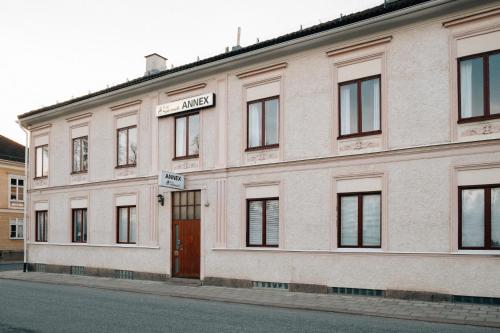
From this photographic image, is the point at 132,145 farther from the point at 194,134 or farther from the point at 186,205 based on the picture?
the point at 186,205

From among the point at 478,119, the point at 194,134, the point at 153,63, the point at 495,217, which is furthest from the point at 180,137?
the point at 495,217

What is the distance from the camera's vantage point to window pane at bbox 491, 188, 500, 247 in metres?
11.0

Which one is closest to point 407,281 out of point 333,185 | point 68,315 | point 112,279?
point 333,185

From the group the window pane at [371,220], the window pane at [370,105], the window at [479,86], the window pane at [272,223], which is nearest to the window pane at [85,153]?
the window pane at [272,223]

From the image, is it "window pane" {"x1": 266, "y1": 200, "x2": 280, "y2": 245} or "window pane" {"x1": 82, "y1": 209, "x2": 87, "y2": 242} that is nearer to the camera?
"window pane" {"x1": 266, "y1": 200, "x2": 280, "y2": 245}

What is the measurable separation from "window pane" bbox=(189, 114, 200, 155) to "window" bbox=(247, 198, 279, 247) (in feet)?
10.0

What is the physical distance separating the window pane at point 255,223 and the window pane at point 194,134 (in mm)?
3134

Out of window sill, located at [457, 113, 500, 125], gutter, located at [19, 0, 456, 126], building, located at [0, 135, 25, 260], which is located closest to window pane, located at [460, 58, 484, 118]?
window sill, located at [457, 113, 500, 125]

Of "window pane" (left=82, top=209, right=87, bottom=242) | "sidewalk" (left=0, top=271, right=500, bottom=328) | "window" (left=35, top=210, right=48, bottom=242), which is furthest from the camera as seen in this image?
"window" (left=35, top=210, right=48, bottom=242)

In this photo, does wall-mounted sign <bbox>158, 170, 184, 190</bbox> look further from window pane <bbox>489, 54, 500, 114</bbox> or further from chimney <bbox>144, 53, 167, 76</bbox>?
window pane <bbox>489, 54, 500, 114</bbox>

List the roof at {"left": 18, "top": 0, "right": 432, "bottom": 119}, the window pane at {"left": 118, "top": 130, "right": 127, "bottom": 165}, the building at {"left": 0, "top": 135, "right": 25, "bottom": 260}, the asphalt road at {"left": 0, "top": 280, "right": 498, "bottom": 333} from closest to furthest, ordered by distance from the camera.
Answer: the asphalt road at {"left": 0, "top": 280, "right": 498, "bottom": 333}, the roof at {"left": 18, "top": 0, "right": 432, "bottom": 119}, the window pane at {"left": 118, "top": 130, "right": 127, "bottom": 165}, the building at {"left": 0, "top": 135, "right": 25, "bottom": 260}

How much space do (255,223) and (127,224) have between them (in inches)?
247

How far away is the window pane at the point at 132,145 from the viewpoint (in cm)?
1862

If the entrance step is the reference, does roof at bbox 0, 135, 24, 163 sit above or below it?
above
